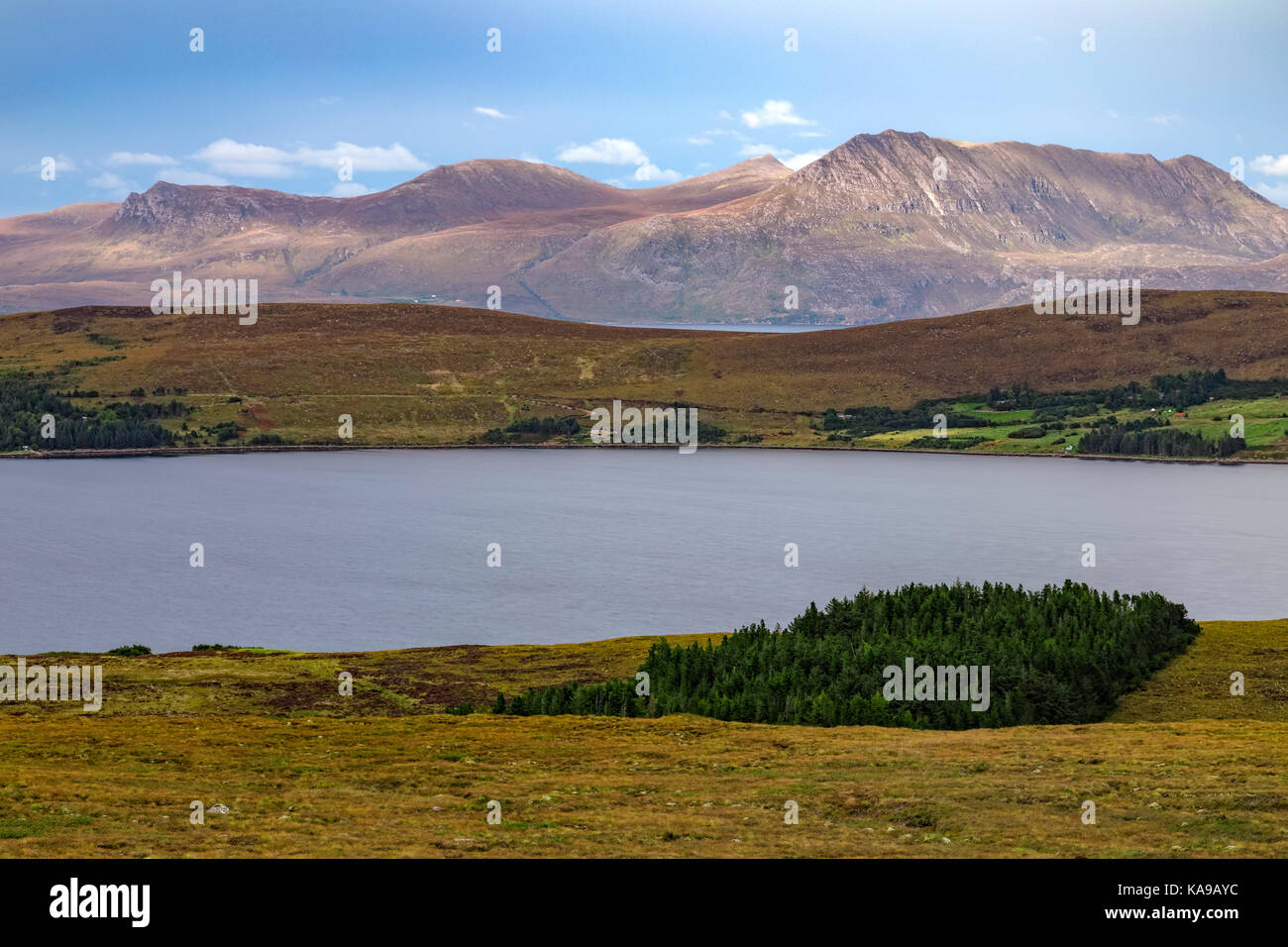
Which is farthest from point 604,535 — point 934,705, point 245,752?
point 245,752

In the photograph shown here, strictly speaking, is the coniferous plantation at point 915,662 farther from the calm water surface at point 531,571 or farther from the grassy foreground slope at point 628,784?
the calm water surface at point 531,571

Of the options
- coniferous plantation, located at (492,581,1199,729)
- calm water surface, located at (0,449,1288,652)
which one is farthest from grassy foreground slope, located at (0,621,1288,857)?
calm water surface, located at (0,449,1288,652)

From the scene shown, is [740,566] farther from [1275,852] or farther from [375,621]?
[1275,852]

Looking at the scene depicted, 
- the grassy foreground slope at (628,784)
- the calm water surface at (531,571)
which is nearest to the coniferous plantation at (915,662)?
the grassy foreground slope at (628,784)

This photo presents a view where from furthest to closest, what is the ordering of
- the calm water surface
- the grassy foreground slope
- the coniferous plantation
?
1. the calm water surface
2. the coniferous plantation
3. the grassy foreground slope

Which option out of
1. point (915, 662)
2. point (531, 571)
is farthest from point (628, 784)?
point (531, 571)

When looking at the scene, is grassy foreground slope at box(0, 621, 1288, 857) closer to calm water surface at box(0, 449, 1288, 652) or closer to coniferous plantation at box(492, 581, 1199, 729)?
coniferous plantation at box(492, 581, 1199, 729)
